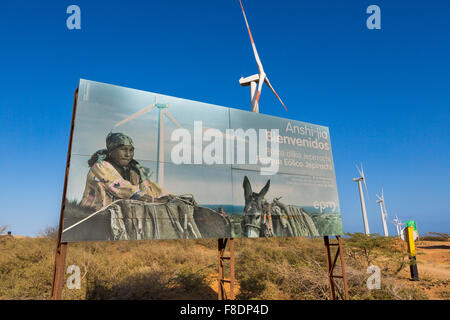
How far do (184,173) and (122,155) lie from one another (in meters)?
2.03

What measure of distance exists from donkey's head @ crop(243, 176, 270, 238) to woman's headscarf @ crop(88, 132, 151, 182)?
3.80 m

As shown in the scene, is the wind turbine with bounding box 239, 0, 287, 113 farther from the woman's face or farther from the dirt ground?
the dirt ground

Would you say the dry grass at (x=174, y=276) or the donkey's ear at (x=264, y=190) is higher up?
the donkey's ear at (x=264, y=190)

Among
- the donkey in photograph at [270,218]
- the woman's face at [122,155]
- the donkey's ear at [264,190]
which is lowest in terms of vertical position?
the donkey in photograph at [270,218]

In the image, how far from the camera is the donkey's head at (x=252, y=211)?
10008mm

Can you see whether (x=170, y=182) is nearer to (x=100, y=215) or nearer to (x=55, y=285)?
(x=100, y=215)

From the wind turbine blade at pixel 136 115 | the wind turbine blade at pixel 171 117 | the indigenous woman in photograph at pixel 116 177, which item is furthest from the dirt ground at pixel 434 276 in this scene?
the wind turbine blade at pixel 136 115

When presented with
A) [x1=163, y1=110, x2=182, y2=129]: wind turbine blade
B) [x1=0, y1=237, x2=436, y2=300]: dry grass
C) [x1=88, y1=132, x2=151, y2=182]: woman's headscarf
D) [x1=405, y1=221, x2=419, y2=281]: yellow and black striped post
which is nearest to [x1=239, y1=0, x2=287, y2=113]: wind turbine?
[x1=163, y1=110, x2=182, y2=129]: wind turbine blade

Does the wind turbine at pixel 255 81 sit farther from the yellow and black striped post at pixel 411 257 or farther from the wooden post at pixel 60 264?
the yellow and black striped post at pixel 411 257

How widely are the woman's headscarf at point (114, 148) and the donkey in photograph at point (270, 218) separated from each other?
382 cm

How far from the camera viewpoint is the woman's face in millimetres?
7926

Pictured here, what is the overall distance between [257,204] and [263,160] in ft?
5.92

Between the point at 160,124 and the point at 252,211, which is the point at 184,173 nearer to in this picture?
the point at 160,124
